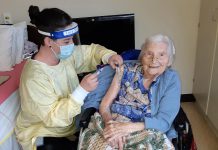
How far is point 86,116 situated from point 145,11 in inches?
60.6

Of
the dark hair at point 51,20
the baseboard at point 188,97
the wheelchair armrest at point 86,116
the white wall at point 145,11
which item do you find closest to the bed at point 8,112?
the wheelchair armrest at point 86,116

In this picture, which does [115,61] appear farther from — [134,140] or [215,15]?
[215,15]

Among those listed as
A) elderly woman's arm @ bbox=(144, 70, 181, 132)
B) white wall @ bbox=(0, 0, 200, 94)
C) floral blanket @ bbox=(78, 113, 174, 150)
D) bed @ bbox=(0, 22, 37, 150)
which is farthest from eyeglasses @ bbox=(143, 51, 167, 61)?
white wall @ bbox=(0, 0, 200, 94)

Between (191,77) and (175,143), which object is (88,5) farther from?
(175,143)

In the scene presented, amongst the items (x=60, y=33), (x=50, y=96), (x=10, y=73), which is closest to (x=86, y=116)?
(x=50, y=96)

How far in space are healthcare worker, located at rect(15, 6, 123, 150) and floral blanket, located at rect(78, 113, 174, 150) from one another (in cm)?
15

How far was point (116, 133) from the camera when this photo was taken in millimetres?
1553

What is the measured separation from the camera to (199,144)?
8.14ft

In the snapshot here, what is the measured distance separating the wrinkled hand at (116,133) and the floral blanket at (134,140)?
0.09 ft

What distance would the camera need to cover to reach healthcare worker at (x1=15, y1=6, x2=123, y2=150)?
58.9 inches

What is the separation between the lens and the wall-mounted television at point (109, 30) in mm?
2711

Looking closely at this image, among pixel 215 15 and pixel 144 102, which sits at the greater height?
pixel 215 15

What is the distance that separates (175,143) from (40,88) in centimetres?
87

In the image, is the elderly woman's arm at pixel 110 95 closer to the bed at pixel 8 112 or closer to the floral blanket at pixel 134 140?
the floral blanket at pixel 134 140
